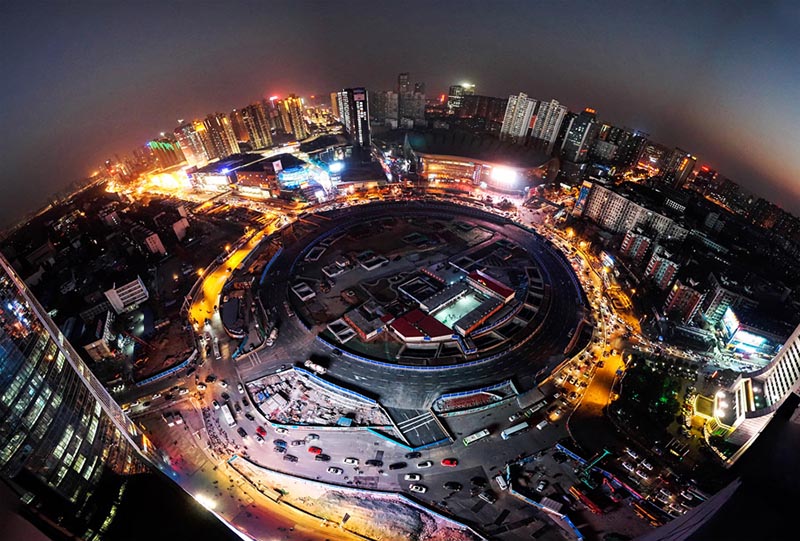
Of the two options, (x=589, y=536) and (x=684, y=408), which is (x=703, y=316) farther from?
(x=589, y=536)

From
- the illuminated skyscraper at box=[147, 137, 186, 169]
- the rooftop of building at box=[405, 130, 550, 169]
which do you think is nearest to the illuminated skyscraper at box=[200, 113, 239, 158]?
the illuminated skyscraper at box=[147, 137, 186, 169]

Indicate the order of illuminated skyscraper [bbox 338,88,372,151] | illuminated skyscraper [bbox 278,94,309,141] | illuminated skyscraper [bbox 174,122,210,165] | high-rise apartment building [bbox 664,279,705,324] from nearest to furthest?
high-rise apartment building [bbox 664,279,705,324]
illuminated skyscraper [bbox 338,88,372,151]
illuminated skyscraper [bbox 174,122,210,165]
illuminated skyscraper [bbox 278,94,309,141]

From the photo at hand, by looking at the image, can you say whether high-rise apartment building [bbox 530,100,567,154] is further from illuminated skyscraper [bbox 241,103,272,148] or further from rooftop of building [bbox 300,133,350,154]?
illuminated skyscraper [bbox 241,103,272,148]

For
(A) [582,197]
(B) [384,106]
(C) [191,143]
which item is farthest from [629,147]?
(C) [191,143]

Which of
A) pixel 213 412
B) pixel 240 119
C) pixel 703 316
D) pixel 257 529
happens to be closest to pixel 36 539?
pixel 257 529

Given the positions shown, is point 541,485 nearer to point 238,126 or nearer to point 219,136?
point 219,136

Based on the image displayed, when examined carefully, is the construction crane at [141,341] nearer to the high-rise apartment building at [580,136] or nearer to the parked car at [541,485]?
the parked car at [541,485]
